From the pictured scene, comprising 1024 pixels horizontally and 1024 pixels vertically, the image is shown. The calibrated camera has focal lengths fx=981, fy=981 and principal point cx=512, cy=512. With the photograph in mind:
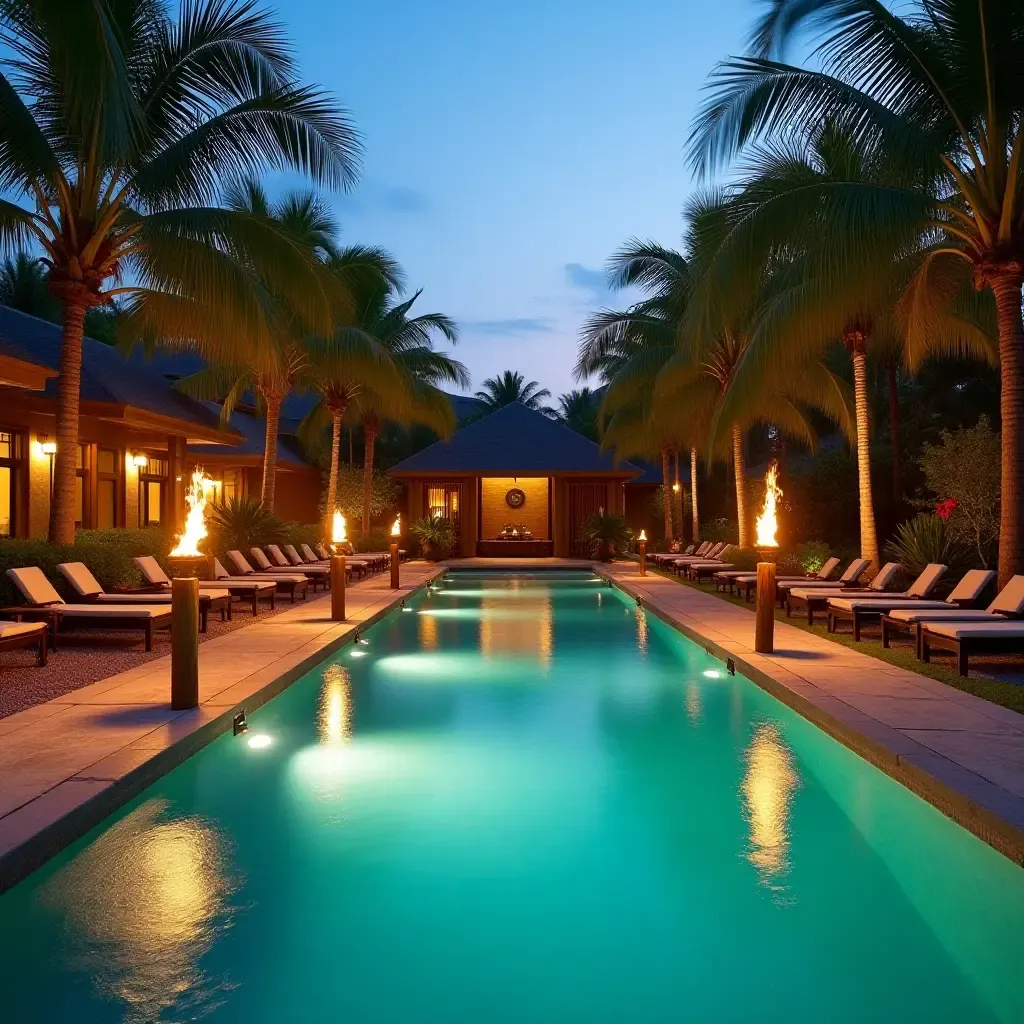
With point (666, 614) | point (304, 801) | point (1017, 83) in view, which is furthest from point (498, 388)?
point (304, 801)

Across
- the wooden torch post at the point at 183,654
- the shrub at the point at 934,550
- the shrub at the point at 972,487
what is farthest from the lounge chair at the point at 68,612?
the shrub at the point at 972,487

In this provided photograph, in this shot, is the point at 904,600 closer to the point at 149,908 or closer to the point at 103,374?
the point at 149,908

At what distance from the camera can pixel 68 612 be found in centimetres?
1005

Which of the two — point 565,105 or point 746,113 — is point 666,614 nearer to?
point 746,113

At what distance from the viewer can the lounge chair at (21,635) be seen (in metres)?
8.27

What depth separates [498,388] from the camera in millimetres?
52656

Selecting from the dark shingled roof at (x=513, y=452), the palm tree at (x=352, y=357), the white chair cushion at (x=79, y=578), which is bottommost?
the white chair cushion at (x=79, y=578)

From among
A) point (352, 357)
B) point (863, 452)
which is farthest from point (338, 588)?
point (352, 357)

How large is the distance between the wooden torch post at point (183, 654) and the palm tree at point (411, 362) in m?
20.5

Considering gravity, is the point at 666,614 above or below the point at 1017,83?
below

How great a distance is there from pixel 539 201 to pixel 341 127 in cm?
3632

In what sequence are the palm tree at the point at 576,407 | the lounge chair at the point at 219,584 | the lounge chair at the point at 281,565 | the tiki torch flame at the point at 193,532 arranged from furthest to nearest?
the palm tree at the point at 576,407, the lounge chair at the point at 281,565, the lounge chair at the point at 219,584, the tiki torch flame at the point at 193,532

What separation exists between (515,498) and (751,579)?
780 inches

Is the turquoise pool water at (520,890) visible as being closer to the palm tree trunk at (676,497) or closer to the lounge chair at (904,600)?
the lounge chair at (904,600)
